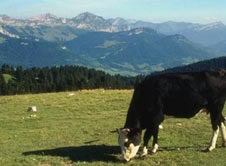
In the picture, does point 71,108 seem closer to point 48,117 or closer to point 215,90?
point 48,117

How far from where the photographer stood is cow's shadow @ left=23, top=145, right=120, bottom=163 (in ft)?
55.9

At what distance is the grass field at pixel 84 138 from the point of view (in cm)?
1659

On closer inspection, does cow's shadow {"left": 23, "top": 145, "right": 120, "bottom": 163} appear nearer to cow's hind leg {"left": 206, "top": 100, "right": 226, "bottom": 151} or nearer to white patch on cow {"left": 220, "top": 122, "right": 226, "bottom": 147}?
cow's hind leg {"left": 206, "top": 100, "right": 226, "bottom": 151}

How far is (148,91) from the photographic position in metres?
17.1

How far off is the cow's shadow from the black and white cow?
155 cm

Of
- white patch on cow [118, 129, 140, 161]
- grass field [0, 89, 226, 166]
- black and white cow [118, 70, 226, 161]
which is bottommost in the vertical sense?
grass field [0, 89, 226, 166]

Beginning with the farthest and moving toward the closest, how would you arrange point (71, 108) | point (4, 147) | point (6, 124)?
point (71, 108) < point (6, 124) < point (4, 147)

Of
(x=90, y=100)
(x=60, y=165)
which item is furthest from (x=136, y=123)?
(x=90, y=100)

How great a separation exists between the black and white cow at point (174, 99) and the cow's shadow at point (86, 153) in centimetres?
155

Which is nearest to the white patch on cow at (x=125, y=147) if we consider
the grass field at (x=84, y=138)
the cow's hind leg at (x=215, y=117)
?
the grass field at (x=84, y=138)

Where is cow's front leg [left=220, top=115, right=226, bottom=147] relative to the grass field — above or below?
above

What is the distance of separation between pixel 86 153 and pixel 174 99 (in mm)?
4370

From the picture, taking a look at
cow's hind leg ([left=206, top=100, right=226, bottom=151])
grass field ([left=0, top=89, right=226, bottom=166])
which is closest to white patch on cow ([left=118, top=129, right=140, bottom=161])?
grass field ([left=0, top=89, right=226, bottom=166])

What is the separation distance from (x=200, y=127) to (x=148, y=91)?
7175 millimetres
